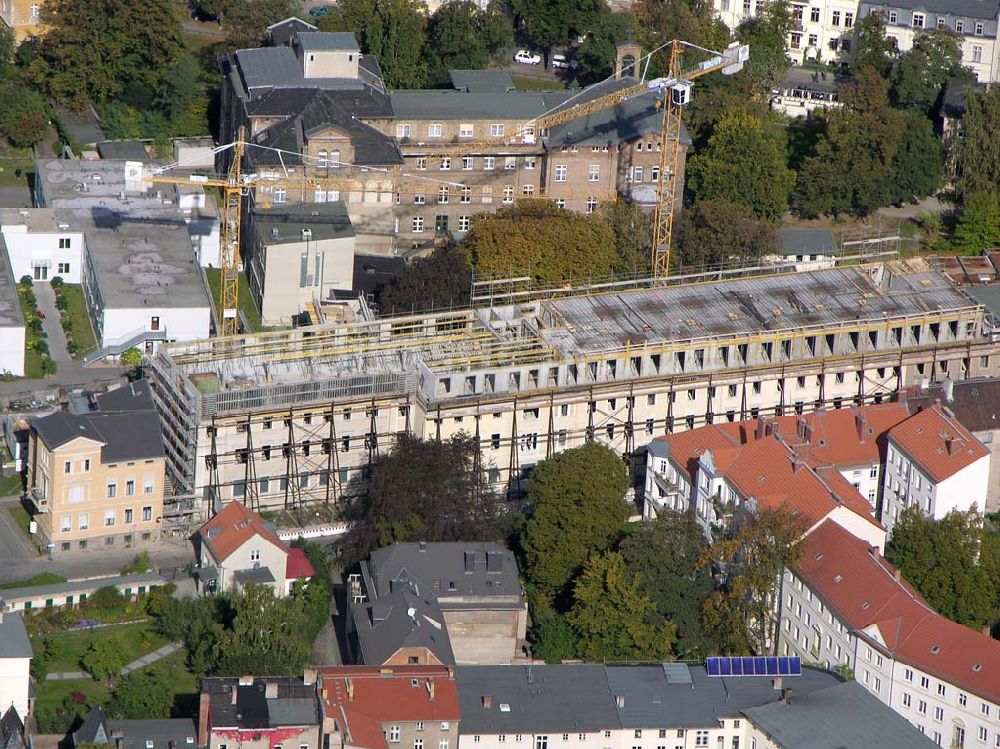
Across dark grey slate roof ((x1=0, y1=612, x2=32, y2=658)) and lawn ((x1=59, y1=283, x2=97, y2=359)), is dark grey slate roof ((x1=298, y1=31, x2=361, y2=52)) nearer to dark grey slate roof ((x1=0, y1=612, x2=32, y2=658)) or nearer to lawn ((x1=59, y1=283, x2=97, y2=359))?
lawn ((x1=59, y1=283, x2=97, y2=359))

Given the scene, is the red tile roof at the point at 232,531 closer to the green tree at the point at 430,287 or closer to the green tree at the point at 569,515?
the green tree at the point at 569,515

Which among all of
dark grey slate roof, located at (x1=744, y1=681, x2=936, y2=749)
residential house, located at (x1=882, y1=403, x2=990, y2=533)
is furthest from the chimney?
residential house, located at (x1=882, y1=403, x2=990, y2=533)

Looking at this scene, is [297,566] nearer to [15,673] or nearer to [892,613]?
[15,673]

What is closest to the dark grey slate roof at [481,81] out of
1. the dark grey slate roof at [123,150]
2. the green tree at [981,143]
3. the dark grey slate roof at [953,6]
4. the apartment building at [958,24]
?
the dark grey slate roof at [123,150]

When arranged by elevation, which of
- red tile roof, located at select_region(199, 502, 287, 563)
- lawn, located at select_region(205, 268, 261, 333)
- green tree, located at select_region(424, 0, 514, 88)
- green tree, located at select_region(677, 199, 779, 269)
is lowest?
red tile roof, located at select_region(199, 502, 287, 563)

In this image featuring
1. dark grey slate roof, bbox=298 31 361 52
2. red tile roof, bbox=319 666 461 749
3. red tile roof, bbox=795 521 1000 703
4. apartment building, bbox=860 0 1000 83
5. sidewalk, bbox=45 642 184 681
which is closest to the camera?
red tile roof, bbox=319 666 461 749

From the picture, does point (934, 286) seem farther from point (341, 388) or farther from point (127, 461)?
point (127, 461)
